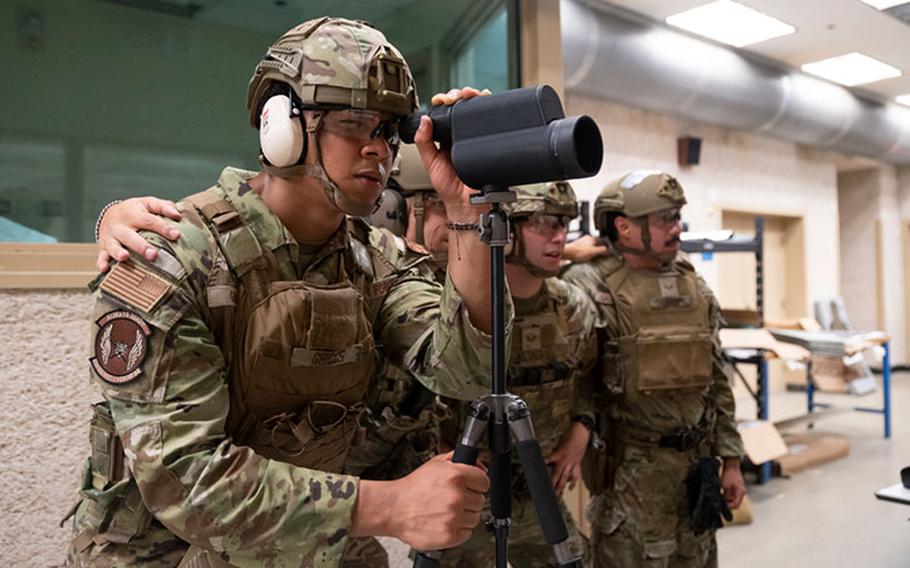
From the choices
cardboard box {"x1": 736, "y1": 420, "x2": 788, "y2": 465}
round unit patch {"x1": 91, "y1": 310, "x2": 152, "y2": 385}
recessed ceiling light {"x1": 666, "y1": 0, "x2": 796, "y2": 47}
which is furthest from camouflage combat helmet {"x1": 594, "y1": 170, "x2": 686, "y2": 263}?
recessed ceiling light {"x1": 666, "y1": 0, "x2": 796, "y2": 47}

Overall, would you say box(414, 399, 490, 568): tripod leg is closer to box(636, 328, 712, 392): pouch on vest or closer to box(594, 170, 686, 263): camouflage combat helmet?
box(636, 328, 712, 392): pouch on vest

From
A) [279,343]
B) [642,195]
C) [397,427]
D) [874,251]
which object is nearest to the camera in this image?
[279,343]

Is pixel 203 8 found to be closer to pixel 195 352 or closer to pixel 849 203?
pixel 195 352

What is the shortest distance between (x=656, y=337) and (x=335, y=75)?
1.55 metres

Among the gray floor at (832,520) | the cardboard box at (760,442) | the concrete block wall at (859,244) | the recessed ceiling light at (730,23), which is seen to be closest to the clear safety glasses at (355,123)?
the gray floor at (832,520)

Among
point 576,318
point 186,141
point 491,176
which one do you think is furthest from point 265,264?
point 186,141

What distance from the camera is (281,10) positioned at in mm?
2502

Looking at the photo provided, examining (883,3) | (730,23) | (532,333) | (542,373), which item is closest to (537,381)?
(542,373)

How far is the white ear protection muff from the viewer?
106 cm

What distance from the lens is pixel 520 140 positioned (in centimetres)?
90

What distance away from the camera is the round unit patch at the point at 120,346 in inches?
36.1

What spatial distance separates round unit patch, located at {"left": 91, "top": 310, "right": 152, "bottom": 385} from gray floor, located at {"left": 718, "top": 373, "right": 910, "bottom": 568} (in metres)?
2.90

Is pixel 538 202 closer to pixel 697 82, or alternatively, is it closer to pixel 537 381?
pixel 537 381

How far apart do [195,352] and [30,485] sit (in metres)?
1.11
